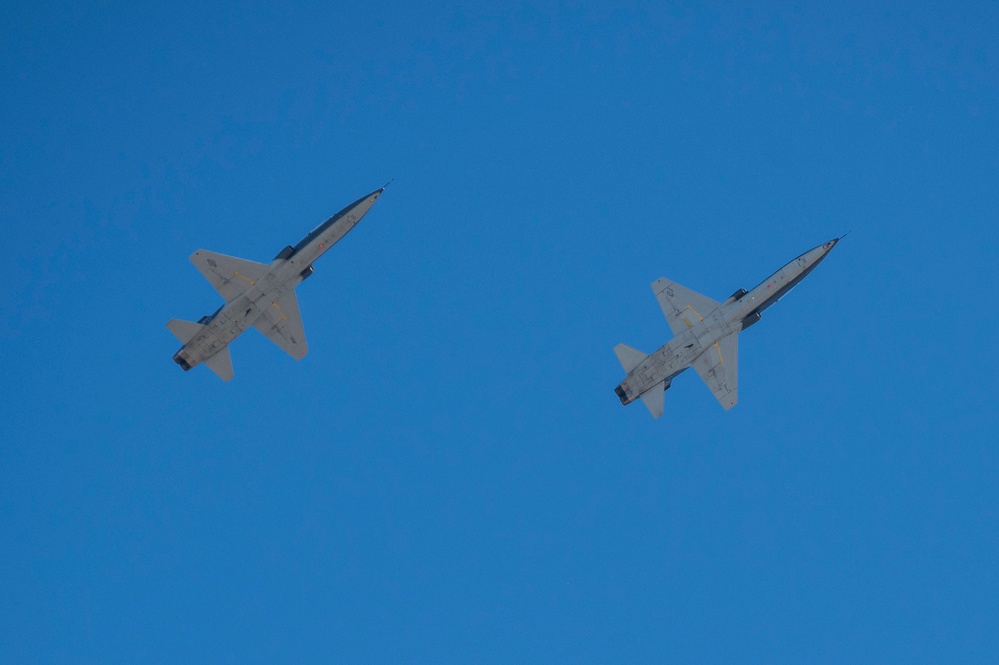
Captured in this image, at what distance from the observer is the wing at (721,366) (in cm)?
6819

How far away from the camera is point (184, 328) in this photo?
218 ft

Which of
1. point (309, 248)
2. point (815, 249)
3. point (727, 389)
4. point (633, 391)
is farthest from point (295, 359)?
point (815, 249)

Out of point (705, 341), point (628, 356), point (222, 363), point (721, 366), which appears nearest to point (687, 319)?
point (705, 341)

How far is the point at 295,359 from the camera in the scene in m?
68.8

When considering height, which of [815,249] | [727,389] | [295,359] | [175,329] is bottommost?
[727,389]

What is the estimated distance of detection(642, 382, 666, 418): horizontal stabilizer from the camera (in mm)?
68375

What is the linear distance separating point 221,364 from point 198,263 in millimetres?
7854

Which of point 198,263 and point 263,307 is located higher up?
point 198,263

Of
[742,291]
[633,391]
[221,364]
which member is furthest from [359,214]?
[742,291]

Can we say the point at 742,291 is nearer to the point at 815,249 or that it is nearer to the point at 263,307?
the point at 815,249

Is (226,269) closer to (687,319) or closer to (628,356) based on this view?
(628,356)

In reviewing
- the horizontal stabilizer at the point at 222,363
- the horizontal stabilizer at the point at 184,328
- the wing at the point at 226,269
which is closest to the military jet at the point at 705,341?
the wing at the point at 226,269

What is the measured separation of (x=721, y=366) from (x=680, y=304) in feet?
18.4

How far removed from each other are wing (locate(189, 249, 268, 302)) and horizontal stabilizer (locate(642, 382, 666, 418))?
2976cm
